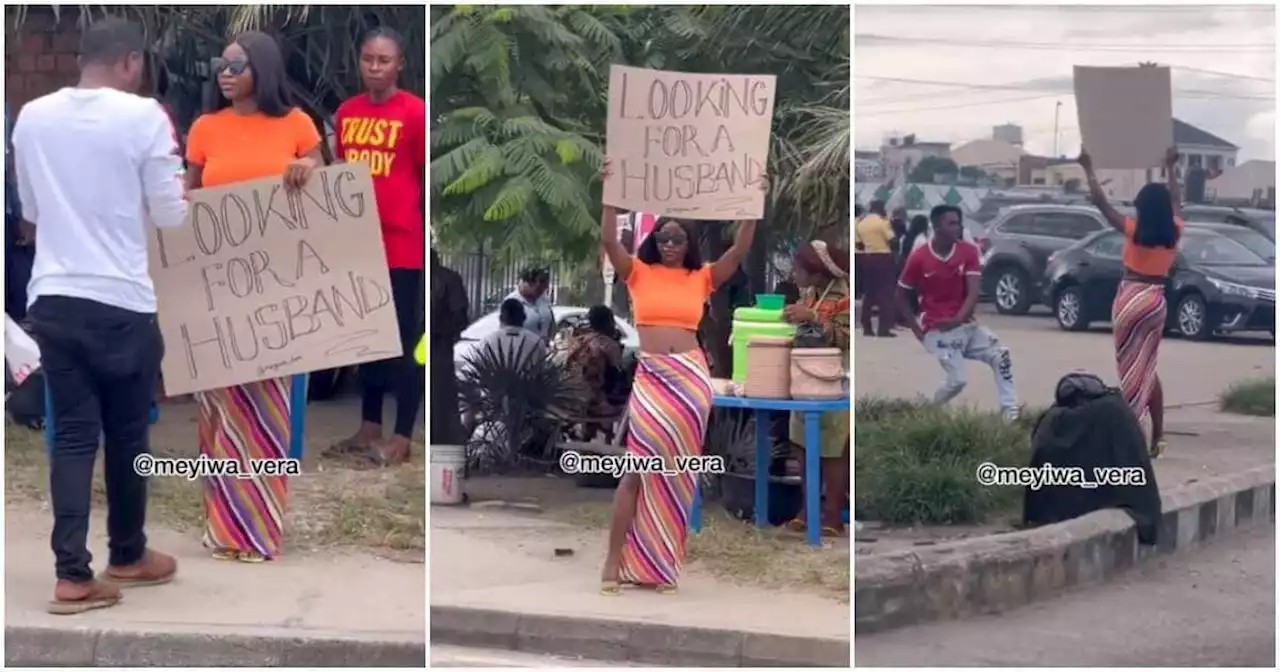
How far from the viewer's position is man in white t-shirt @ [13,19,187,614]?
6.74 m

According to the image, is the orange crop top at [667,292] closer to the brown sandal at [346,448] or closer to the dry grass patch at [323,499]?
the dry grass patch at [323,499]

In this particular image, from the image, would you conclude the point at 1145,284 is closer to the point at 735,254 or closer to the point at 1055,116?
the point at 1055,116

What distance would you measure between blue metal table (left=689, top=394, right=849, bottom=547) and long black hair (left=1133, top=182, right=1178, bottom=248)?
123cm

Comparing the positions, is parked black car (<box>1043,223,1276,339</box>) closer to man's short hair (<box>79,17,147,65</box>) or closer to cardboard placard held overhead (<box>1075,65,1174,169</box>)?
cardboard placard held overhead (<box>1075,65,1174,169</box>)

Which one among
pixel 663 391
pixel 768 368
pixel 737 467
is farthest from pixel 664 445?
pixel 768 368

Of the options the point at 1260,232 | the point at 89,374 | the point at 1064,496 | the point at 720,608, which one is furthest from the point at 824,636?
the point at 89,374

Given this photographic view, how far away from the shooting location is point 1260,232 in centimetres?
711

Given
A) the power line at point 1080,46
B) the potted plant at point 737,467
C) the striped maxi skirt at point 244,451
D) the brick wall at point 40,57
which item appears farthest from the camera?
the potted plant at point 737,467

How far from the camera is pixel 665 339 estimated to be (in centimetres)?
731

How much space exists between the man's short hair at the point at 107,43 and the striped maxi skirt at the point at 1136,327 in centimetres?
348

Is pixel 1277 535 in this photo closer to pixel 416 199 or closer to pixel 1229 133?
pixel 1229 133

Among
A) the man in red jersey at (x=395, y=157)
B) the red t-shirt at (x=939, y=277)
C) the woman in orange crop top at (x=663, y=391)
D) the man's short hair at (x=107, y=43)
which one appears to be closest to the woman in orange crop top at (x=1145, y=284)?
the red t-shirt at (x=939, y=277)

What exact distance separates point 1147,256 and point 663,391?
5.76 ft

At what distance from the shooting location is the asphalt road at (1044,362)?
7168 millimetres
